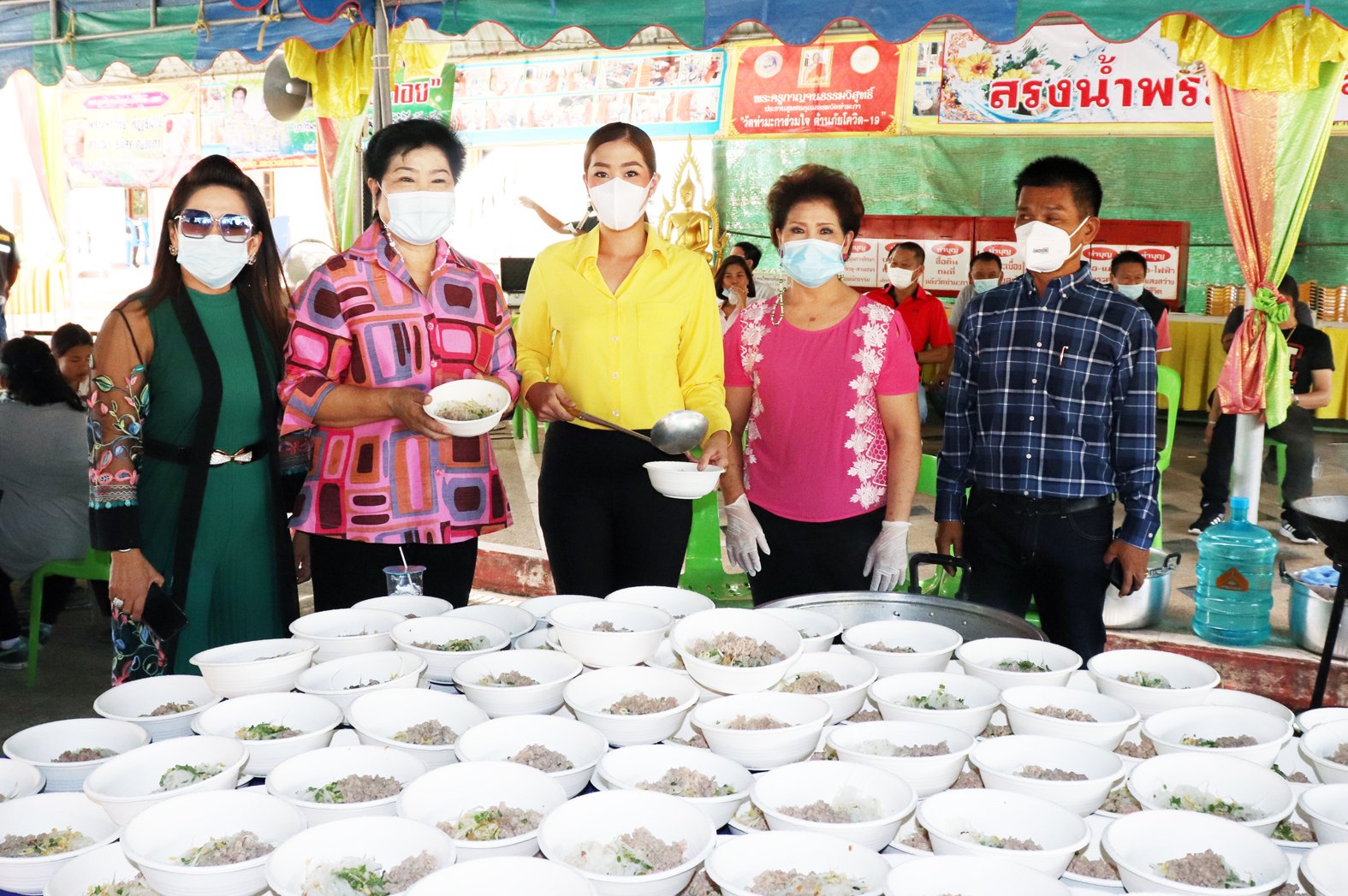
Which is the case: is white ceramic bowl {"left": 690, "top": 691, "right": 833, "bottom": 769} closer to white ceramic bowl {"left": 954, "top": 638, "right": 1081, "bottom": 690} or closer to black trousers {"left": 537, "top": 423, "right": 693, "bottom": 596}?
white ceramic bowl {"left": 954, "top": 638, "right": 1081, "bottom": 690}

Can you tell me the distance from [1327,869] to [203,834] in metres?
1.33

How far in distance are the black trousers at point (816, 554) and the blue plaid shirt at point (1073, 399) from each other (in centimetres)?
39

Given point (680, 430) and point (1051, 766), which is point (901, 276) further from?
point (1051, 766)

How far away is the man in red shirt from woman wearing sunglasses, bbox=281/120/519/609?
18.9 feet

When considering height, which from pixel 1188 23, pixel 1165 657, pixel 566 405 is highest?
pixel 1188 23

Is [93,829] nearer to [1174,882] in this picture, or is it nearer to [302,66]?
[1174,882]

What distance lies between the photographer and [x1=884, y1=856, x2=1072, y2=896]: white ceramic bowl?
4.08ft

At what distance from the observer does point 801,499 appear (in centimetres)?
282

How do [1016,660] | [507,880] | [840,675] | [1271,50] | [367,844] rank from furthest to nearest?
[1271,50] < [1016,660] < [840,675] < [367,844] < [507,880]

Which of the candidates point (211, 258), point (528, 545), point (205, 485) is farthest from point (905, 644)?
point (528, 545)

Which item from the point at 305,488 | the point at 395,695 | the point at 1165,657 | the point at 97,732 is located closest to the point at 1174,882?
the point at 1165,657

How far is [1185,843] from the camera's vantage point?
138 cm

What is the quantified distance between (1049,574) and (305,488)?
183 centimetres

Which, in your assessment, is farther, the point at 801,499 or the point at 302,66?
the point at 302,66
